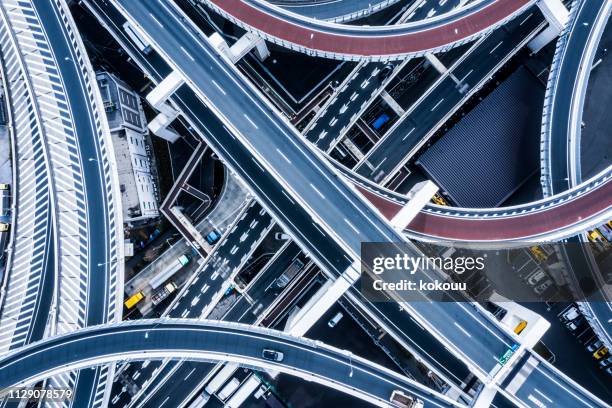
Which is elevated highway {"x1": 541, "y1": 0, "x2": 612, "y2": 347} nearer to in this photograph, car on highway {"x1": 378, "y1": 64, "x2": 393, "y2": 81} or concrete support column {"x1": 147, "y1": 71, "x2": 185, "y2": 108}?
car on highway {"x1": 378, "y1": 64, "x2": 393, "y2": 81}

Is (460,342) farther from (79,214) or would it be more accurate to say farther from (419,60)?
(79,214)

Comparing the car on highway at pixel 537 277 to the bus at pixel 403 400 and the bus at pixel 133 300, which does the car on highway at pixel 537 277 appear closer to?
the bus at pixel 403 400

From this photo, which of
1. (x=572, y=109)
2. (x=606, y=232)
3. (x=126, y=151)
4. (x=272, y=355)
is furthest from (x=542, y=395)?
(x=126, y=151)

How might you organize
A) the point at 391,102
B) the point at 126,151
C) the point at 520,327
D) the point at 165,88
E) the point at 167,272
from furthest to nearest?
1. the point at 391,102
2. the point at 167,272
3. the point at 126,151
4. the point at 520,327
5. the point at 165,88

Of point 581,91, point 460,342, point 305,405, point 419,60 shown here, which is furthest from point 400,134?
point 305,405

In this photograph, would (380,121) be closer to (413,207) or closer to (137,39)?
(413,207)

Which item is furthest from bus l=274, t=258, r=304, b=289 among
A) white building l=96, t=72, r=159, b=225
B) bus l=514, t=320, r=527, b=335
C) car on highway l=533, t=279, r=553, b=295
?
car on highway l=533, t=279, r=553, b=295
